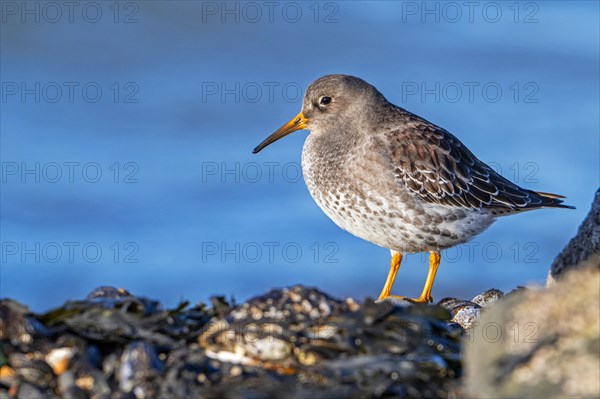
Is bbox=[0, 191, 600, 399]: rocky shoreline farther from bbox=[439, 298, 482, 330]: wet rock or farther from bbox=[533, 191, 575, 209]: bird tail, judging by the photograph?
bbox=[533, 191, 575, 209]: bird tail

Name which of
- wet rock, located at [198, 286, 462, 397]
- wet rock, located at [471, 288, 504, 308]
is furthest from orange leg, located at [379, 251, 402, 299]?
wet rock, located at [198, 286, 462, 397]

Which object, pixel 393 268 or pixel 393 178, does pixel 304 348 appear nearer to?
pixel 393 178

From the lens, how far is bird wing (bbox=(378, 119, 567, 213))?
360 inches

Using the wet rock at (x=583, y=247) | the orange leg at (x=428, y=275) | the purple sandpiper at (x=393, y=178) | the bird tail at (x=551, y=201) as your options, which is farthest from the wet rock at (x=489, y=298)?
the bird tail at (x=551, y=201)

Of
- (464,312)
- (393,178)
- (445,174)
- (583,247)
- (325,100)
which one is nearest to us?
(464,312)

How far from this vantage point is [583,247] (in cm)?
776

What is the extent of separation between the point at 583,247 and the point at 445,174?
6.62ft

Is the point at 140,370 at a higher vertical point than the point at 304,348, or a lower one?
lower

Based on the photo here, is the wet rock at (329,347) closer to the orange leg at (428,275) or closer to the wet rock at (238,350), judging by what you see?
the wet rock at (238,350)

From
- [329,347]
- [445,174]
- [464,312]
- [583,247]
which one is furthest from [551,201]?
[329,347]

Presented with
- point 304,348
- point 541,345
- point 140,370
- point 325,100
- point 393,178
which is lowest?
point 140,370

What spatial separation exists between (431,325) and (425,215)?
160 inches

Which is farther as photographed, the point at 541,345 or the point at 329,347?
the point at 329,347

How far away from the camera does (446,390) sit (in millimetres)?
4277
